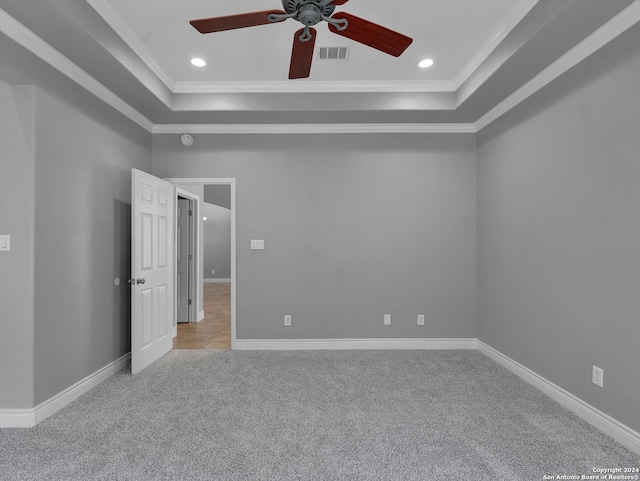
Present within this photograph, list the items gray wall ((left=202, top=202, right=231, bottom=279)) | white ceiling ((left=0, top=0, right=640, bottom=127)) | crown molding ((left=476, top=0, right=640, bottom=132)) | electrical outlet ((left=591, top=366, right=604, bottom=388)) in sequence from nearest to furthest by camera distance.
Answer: crown molding ((left=476, top=0, right=640, bottom=132))
white ceiling ((left=0, top=0, right=640, bottom=127))
electrical outlet ((left=591, top=366, right=604, bottom=388))
gray wall ((left=202, top=202, right=231, bottom=279))

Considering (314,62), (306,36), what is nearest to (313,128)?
(314,62)

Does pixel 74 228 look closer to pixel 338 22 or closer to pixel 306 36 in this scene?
pixel 306 36

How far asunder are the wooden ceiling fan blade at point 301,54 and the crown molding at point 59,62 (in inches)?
65.7

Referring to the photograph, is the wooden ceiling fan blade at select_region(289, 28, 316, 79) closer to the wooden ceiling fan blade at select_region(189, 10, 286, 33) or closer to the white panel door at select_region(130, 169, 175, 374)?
the wooden ceiling fan blade at select_region(189, 10, 286, 33)

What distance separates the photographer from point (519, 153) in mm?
3314

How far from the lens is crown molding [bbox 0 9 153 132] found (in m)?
2.14

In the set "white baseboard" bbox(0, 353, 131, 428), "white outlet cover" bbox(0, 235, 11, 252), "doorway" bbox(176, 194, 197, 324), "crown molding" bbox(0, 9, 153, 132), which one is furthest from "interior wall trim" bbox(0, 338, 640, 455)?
"crown molding" bbox(0, 9, 153, 132)

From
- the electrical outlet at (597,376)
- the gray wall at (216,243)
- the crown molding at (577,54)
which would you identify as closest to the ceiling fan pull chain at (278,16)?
the crown molding at (577,54)

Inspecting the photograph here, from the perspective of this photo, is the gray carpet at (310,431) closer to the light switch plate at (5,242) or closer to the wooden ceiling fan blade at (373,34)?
the light switch plate at (5,242)

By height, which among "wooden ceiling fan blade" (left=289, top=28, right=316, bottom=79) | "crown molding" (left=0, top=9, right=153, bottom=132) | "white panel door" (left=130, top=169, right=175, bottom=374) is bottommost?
"white panel door" (left=130, top=169, right=175, bottom=374)

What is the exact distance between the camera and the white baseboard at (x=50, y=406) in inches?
95.0

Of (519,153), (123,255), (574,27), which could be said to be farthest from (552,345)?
(123,255)

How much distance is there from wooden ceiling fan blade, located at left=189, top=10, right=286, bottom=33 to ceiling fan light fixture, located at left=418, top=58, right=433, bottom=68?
6.07 feet

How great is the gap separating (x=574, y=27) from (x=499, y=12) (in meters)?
0.49
